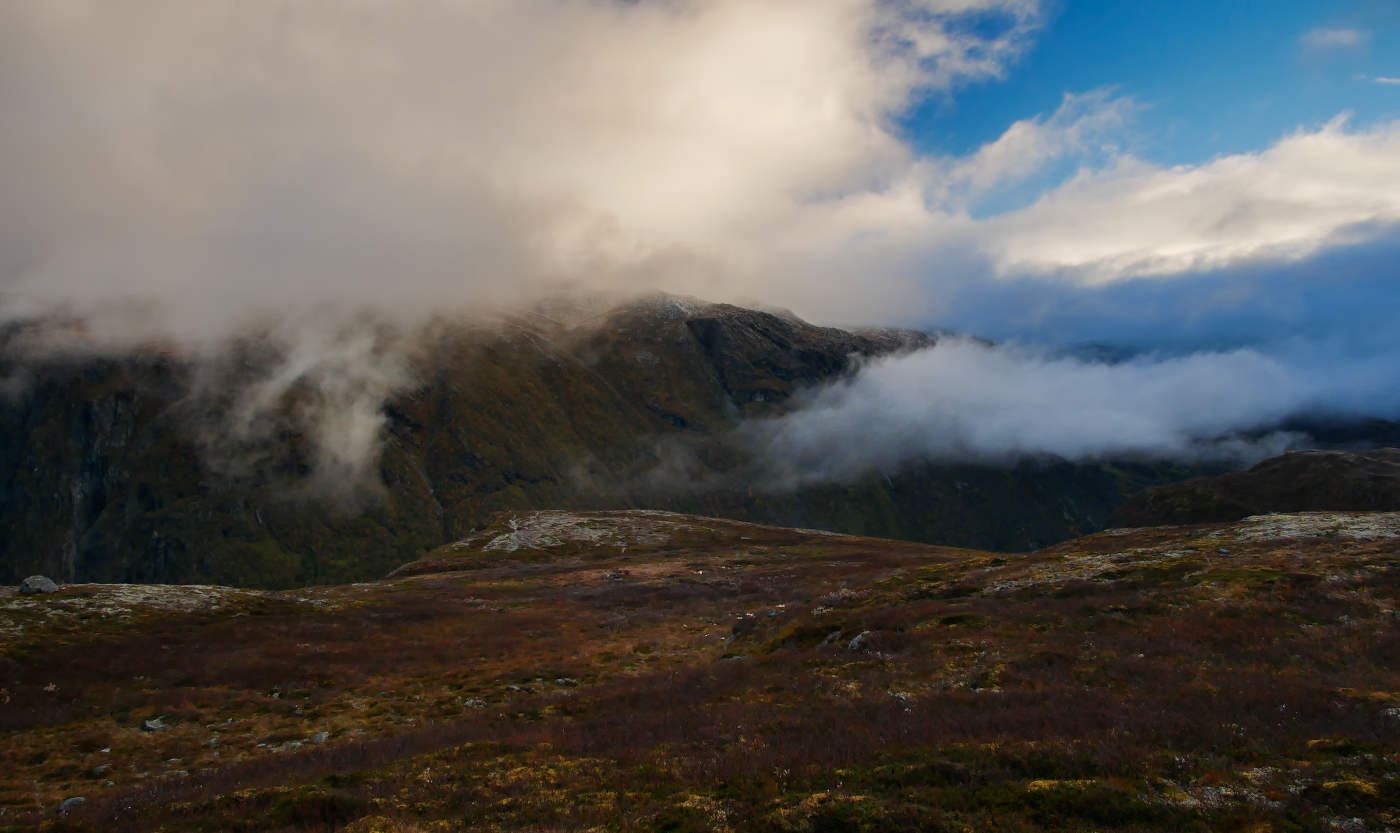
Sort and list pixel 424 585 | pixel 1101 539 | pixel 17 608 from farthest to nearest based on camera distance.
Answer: pixel 424 585, pixel 1101 539, pixel 17 608

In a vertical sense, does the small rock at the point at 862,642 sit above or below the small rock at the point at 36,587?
below

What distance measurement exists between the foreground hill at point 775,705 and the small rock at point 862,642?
0.48 m

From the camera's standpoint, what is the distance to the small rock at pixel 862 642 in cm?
3469

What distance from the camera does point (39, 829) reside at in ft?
54.6

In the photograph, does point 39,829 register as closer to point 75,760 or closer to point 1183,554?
point 75,760

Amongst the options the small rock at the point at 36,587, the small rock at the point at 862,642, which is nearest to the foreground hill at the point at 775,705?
the small rock at the point at 862,642

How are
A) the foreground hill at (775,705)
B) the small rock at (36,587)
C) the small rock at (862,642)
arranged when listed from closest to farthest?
the foreground hill at (775,705), the small rock at (862,642), the small rock at (36,587)

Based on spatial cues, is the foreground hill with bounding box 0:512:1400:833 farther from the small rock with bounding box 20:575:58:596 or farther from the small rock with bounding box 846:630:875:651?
the small rock with bounding box 20:575:58:596

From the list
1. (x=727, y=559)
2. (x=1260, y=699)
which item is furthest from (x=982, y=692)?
(x=727, y=559)

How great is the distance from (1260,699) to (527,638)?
48377 mm

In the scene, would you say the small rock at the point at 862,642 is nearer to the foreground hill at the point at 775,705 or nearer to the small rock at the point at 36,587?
the foreground hill at the point at 775,705

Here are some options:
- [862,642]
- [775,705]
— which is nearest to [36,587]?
[775,705]

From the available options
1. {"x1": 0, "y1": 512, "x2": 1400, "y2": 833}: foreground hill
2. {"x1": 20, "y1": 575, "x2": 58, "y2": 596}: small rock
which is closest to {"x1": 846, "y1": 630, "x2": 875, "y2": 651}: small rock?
{"x1": 0, "y1": 512, "x2": 1400, "y2": 833}: foreground hill

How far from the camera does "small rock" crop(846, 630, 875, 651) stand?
1366 inches
